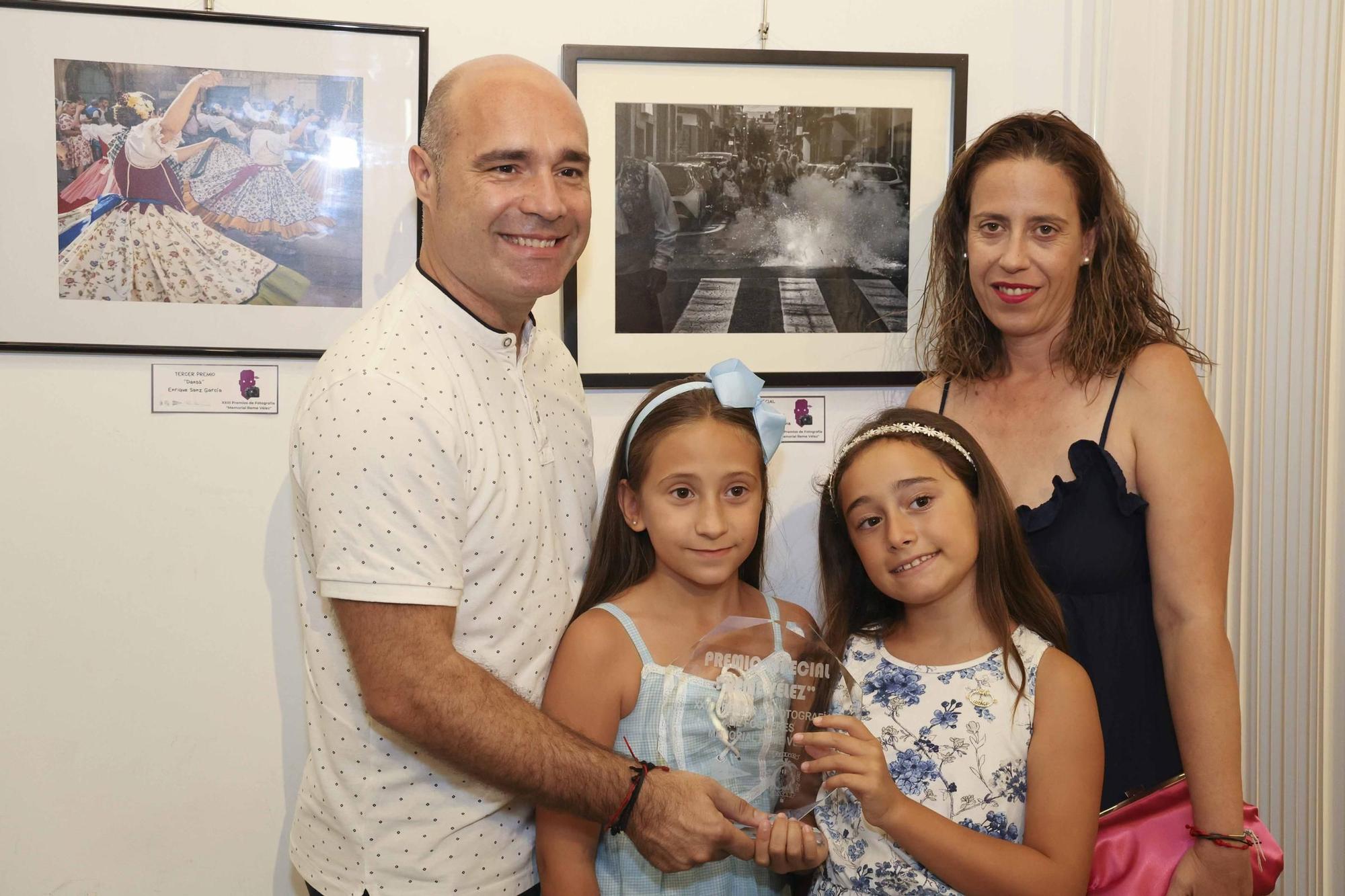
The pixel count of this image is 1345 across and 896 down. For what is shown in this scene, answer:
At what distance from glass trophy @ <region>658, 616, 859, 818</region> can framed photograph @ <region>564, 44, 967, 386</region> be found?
683 mm

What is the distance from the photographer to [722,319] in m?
2.20

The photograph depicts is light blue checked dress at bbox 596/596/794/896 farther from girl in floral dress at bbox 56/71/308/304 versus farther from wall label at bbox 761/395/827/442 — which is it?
girl in floral dress at bbox 56/71/308/304

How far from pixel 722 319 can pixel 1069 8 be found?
1002mm

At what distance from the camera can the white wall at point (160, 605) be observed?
2041mm

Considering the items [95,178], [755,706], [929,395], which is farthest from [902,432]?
[95,178]

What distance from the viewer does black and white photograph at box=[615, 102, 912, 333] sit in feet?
7.04

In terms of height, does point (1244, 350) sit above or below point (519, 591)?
above

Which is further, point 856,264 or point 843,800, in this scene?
point 856,264

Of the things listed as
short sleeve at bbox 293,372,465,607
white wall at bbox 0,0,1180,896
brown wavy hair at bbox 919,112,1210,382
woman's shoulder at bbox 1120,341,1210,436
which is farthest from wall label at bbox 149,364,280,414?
woman's shoulder at bbox 1120,341,1210,436

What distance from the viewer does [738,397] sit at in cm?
182

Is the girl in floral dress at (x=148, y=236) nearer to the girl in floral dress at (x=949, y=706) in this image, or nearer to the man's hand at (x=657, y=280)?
the man's hand at (x=657, y=280)

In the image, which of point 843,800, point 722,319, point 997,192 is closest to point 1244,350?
point 997,192

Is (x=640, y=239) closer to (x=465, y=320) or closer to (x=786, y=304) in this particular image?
(x=786, y=304)

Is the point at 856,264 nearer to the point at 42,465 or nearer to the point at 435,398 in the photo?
the point at 435,398
